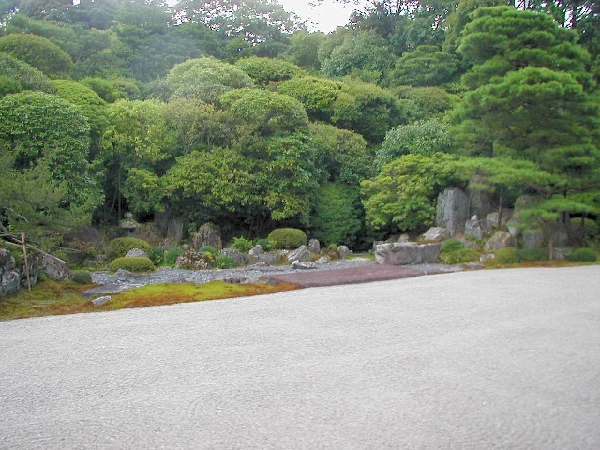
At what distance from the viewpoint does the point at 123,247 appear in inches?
635

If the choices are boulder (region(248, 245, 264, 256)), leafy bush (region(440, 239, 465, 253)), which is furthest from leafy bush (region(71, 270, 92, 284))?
leafy bush (region(440, 239, 465, 253))

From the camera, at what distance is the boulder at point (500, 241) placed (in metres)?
15.9

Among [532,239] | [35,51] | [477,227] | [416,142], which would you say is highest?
[35,51]

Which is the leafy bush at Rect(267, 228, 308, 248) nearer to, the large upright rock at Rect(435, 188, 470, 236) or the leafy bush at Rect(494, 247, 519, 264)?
the large upright rock at Rect(435, 188, 470, 236)

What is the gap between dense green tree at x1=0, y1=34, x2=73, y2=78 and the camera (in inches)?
898

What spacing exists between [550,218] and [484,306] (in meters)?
8.17

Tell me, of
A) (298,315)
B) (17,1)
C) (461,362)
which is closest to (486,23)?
(298,315)

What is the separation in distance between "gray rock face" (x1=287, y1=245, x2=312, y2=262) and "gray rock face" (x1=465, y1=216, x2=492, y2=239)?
5.00 meters

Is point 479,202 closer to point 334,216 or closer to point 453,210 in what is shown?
point 453,210

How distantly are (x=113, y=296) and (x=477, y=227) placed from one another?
11356mm

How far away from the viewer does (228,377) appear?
5.49 meters

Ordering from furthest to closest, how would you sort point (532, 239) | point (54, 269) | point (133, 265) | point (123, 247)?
point (123, 247) < point (532, 239) < point (133, 265) < point (54, 269)

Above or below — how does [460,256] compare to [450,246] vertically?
below

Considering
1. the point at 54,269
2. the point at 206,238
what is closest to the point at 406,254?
the point at 206,238
